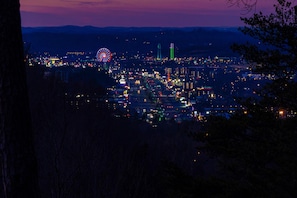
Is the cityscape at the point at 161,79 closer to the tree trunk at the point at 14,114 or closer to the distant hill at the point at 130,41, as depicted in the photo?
the distant hill at the point at 130,41

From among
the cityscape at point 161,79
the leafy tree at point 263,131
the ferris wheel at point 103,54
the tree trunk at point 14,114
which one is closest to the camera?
the tree trunk at point 14,114

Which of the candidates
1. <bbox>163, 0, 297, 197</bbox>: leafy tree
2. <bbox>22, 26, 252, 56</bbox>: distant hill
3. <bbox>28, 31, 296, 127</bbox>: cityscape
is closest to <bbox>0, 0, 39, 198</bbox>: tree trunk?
<bbox>163, 0, 297, 197</bbox>: leafy tree

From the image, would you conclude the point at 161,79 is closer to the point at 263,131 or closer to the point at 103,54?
the point at 103,54

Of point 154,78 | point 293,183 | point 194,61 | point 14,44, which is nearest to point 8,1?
point 14,44

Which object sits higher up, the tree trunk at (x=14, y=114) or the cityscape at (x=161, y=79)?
the tree trunk at (x=14, y=114)

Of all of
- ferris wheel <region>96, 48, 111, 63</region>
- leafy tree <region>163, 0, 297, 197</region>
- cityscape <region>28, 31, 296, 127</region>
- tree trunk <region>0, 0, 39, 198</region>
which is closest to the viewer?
tree trunk <region>0, 0, 39, 198</region>

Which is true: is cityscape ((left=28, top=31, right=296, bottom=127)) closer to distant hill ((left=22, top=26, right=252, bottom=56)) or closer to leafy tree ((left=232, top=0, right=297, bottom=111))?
distant hill ((left=22, top=26, right=252, bottom=56))

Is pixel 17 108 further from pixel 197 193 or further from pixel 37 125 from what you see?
pixel 37 125

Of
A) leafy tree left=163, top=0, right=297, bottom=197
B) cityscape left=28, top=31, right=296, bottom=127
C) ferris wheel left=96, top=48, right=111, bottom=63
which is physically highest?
leafy tree left=163, top=0, right=297, bottom=197

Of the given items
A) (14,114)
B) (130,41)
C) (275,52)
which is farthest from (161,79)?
(14,114)

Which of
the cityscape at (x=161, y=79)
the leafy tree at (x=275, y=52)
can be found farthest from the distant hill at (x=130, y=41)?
the leafy tree at (x=275, y=52)
